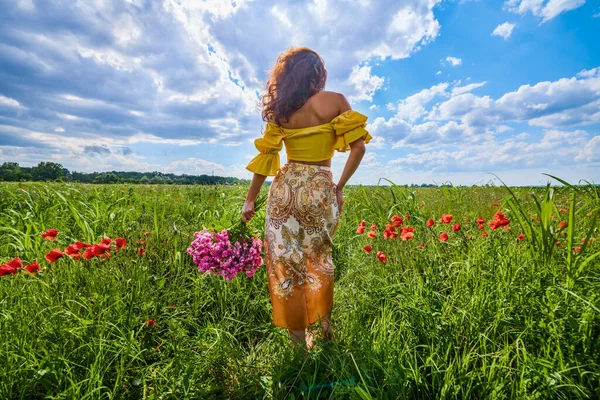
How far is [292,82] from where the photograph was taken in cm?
233

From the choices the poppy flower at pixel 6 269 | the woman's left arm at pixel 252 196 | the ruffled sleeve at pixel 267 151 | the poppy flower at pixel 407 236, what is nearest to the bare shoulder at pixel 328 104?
the ruffled sleeve at pixel 267 151

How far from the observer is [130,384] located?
6.10 feet

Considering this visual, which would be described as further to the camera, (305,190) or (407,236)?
(407,236)

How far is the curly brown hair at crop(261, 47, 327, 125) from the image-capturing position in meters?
2.31

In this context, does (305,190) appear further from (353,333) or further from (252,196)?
(353,333)

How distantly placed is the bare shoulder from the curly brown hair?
7 centimetres

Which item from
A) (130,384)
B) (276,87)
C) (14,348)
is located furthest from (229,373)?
(276,87)

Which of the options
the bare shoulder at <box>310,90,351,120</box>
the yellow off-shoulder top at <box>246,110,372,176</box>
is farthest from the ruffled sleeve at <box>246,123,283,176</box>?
the bare shoulder at <box>310,90,351,120</box>

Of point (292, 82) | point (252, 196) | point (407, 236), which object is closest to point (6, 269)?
point (252, 196)

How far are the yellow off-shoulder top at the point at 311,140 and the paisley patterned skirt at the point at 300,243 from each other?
123 millimetres

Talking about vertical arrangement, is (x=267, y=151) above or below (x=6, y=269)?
above

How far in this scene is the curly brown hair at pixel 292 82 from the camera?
231cm

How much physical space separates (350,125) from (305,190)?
591 mm

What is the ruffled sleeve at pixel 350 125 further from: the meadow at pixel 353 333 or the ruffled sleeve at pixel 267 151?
the meadow at pixel 353 333
